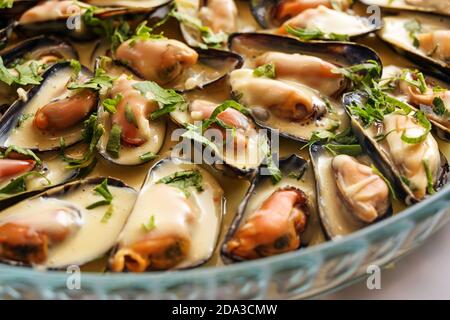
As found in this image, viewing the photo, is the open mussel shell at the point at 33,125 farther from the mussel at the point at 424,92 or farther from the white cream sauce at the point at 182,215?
the mussel at the point at 424,92

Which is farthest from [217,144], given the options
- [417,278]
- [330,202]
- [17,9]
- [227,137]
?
[17,9]

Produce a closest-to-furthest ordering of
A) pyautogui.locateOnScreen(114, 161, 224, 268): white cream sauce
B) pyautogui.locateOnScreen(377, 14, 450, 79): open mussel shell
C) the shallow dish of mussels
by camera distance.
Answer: the shallow dish of mussels, pyautogui.locateOnScreen(114, 161, 224, 268): white cream sauce, pyautogui.locateOnScreen(377, 14, 450, 79): open mussel shell

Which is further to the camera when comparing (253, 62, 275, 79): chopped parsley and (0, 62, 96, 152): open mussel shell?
(253, 62, 275, 79): chopped parsley

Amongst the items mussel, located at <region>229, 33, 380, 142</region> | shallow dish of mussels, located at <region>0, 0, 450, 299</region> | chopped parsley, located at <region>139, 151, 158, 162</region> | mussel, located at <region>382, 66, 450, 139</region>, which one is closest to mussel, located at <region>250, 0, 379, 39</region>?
shallow dish of mussels, located at <region>0, 0, 450, 299</region>

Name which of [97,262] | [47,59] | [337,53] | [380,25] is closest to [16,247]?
[97,262]

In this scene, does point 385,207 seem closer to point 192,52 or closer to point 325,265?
point 325,265

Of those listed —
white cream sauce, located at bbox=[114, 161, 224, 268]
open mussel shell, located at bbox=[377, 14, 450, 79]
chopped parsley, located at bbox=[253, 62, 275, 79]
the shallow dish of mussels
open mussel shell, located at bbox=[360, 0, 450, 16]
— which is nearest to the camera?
the shallow dish of mussels

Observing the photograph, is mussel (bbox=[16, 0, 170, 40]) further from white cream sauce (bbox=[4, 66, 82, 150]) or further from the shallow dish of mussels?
white cream sauce (bbox=[4, 66, 82, 150])
